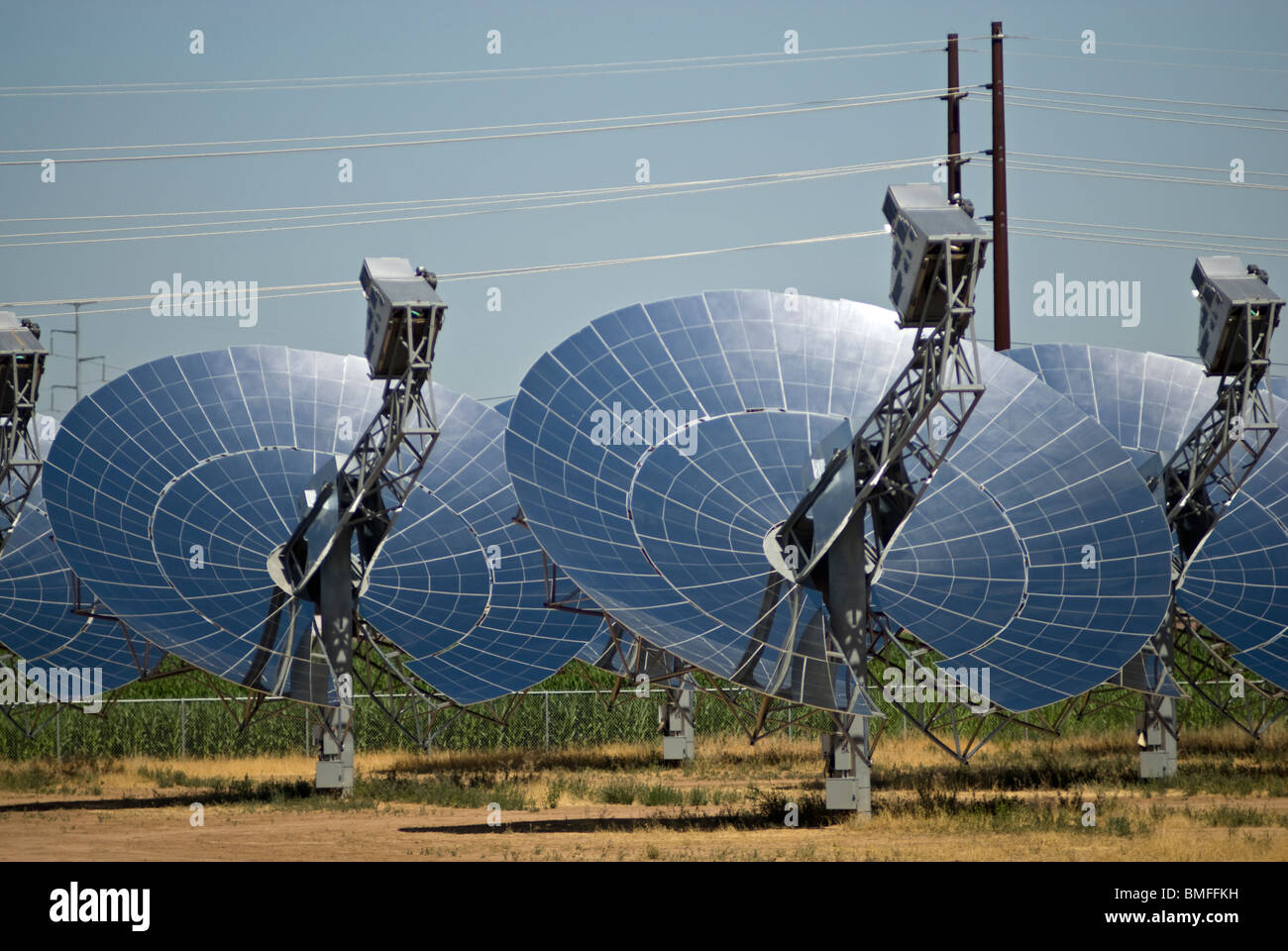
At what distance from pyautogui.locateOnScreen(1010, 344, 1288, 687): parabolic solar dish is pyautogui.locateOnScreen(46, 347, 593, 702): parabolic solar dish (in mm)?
14590

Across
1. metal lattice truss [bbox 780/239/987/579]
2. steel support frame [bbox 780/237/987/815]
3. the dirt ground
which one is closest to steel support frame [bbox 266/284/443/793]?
the dirt ground

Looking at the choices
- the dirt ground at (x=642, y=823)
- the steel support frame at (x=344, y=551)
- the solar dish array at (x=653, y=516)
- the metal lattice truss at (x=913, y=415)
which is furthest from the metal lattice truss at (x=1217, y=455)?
the steel support frame at (x=344, y=551)

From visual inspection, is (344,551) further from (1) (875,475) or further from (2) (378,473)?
(1) (875,475)

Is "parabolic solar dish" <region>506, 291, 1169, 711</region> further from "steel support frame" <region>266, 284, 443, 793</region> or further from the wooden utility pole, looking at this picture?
the wooden utility pole

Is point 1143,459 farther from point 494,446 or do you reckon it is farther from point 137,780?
point 137,780

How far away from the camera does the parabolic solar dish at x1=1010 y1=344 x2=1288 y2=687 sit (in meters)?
42.3

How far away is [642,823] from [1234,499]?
19035 millimetres

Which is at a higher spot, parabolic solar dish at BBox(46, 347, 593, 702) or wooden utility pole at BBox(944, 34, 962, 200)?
wooden utility pole at BBox(944, 34, 962, 200)

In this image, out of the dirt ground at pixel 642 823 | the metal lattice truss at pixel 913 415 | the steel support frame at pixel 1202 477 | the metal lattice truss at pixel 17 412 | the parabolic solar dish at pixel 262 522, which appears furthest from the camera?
the metal lattice truss at pixel 17 412

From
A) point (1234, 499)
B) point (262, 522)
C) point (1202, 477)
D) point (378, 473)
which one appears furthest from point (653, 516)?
point (1234, 499)

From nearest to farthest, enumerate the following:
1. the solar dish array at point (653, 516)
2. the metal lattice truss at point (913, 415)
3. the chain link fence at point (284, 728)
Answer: the metal lattice truss at point (913, 415)
the solar dish array at point (653, 516)
the chain link fence at point (284, 728)

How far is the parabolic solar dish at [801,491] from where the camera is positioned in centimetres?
3173

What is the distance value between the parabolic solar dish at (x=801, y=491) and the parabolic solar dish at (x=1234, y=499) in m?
9.27

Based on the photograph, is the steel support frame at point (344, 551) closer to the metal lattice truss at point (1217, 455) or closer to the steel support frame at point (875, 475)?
the steel support frame at point (875, 475)
